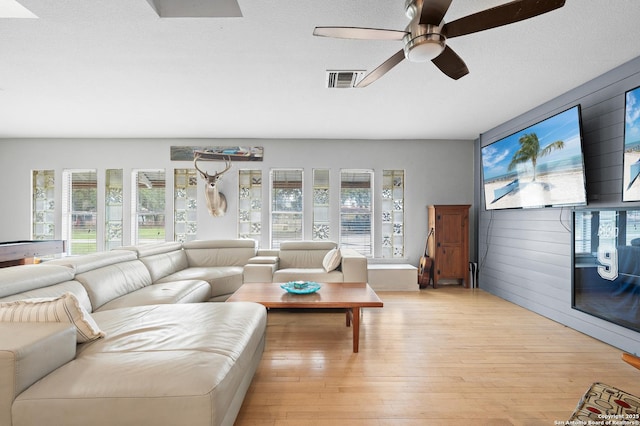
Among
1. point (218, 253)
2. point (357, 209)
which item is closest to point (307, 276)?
point (218, 253)

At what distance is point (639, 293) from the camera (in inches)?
98.8

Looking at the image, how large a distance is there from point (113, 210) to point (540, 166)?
6697mm

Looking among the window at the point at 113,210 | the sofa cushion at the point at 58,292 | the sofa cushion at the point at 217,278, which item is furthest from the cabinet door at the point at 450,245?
the window at the point at 113,210

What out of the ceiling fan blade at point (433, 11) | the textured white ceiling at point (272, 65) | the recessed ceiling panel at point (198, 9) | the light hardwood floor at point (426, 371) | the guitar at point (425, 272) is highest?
the recessed ceiling panel at point (198, 9)

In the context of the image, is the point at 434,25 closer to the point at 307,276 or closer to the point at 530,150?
the point at 530,150

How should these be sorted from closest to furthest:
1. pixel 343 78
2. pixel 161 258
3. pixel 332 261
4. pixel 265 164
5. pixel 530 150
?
pixel 343 78 → pixel 530 150 → pixel 161 258 → pixel 332 261 → pixel 265 164

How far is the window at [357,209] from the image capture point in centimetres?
547

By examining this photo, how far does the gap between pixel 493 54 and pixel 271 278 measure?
333 centimetres

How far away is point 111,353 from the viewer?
4.88ft

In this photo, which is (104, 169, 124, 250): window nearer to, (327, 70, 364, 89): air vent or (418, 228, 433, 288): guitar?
(327, 70, 364, 89): air vent

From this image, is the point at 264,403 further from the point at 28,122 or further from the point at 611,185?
the point at 28,122

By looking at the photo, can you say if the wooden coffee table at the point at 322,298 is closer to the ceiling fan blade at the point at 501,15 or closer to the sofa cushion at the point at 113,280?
the sofa cushion at the point at 113,280

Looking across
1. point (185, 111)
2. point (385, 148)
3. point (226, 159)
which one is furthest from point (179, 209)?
point (385, 148)

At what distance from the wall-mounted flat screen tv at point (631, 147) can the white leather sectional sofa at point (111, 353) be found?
131 inches
